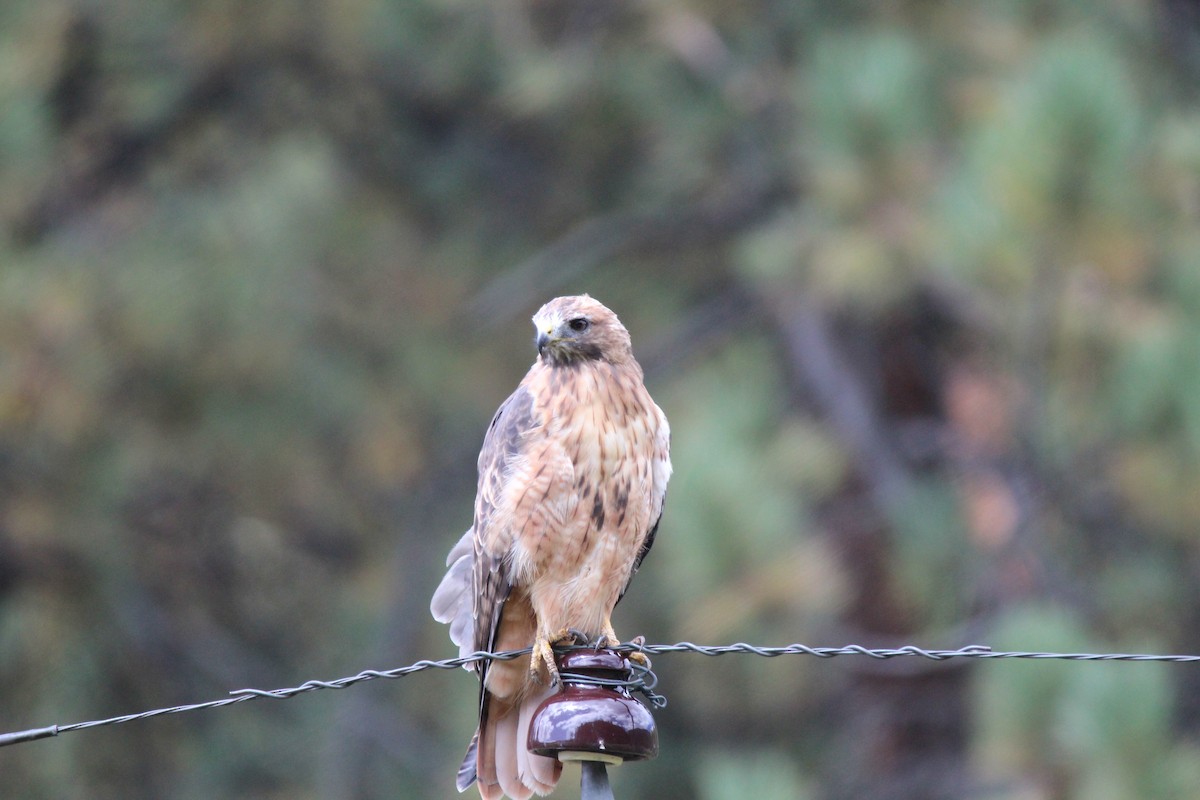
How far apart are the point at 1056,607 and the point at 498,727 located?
2688 millimetres

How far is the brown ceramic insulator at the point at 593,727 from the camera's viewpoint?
8.58 ft

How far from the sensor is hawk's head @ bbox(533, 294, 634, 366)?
4.14m

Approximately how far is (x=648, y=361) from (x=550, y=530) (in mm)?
4225

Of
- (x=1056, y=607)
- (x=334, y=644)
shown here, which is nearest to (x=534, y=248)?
(x=334, y=644)

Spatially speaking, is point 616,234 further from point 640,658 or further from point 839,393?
point 640,658

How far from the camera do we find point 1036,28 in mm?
6637

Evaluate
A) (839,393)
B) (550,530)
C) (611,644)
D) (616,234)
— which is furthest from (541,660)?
(616,234)

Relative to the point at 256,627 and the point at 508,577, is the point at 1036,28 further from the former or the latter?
the point at 256,627

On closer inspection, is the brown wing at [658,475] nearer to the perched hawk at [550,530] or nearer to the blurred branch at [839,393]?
the perched hawk at [550,530]

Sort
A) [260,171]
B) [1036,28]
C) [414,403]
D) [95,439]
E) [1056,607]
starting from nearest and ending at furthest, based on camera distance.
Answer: [1056,607] < [1036,28] < [95,439] < [260,171] < [414,403]

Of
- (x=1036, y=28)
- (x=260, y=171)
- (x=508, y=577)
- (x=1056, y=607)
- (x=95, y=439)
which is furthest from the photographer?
(x=260, y=171)

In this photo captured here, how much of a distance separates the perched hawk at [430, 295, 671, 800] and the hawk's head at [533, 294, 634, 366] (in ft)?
0.10

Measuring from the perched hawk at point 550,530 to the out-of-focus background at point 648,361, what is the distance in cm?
102

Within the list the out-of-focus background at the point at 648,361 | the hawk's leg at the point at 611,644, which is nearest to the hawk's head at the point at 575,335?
the hawk's leg at the point at 611,644
